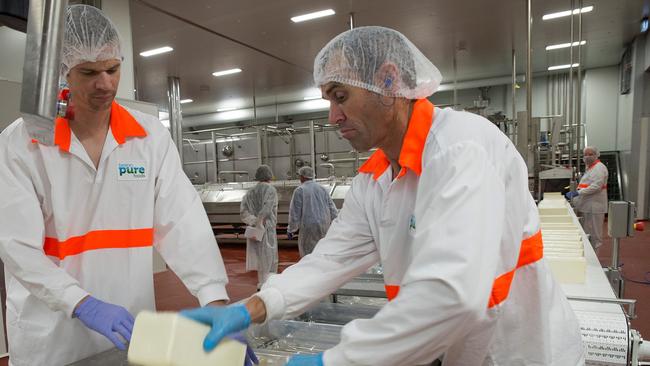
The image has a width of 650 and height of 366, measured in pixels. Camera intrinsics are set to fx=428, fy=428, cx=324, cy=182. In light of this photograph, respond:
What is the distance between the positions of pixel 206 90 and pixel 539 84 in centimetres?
773

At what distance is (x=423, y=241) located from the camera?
0.70 m

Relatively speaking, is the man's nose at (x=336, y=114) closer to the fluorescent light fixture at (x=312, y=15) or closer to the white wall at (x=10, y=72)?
the white wall at (x=10, y=72)

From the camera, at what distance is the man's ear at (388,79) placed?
0.93m

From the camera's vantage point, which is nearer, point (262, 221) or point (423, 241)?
point (423, 241)

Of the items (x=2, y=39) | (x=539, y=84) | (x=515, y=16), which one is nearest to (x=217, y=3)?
(x=2, y=39)

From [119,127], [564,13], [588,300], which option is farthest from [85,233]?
[564,13]

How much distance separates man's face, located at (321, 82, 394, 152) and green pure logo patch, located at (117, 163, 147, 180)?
1.99ft

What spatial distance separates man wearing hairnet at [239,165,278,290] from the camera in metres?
5.16

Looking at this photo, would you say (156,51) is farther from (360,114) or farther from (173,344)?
(173,344)

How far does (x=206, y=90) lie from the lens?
377 inches

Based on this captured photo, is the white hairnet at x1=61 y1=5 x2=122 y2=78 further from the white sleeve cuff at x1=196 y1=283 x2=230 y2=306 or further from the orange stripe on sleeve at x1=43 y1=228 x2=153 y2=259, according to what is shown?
the white sleeve cuff at x1=196 y1=283 x2=230 y2=306

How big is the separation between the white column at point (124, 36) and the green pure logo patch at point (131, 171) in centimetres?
307

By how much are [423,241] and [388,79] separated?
39 cm

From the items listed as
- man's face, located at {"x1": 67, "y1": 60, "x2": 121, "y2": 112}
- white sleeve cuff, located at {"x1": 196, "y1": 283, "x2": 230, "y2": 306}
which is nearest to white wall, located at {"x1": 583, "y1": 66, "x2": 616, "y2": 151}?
white sleeve cuff, located at {"x1": 196, "y1": 283, "x2": 230, "y2": 306}
